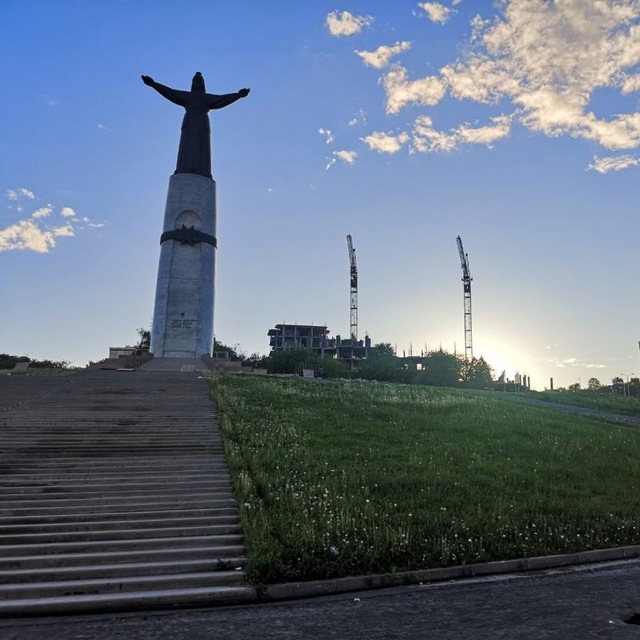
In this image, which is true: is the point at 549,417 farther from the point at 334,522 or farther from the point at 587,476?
the point at 334,522

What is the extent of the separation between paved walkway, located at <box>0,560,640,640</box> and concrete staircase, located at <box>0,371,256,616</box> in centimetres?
42

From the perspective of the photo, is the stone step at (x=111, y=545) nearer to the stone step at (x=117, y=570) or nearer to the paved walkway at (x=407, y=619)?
the stone step at (x=117, y=570)

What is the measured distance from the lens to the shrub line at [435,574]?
6.30 meters

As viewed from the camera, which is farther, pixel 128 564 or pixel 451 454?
pixel 451 454

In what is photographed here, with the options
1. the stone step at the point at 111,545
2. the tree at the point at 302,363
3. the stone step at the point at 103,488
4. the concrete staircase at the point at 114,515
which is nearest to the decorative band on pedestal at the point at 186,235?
the tree at the point at 302,363

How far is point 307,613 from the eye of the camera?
5.71 m

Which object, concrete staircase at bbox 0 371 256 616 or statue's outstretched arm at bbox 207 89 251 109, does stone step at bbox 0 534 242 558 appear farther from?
statue's outstretched arm at bbox 207 89 251 109

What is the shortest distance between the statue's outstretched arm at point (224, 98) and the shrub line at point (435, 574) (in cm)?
4476

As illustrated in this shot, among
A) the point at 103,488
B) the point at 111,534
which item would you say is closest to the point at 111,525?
the point at 111,534

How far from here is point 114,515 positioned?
8086 mm

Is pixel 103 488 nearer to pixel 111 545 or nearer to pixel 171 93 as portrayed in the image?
pixel 111 545

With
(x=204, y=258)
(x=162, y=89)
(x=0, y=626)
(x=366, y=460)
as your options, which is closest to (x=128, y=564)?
(x=0, y=626)

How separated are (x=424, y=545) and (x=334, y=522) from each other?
126cm

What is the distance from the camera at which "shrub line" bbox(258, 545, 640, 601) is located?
630 centimetres
